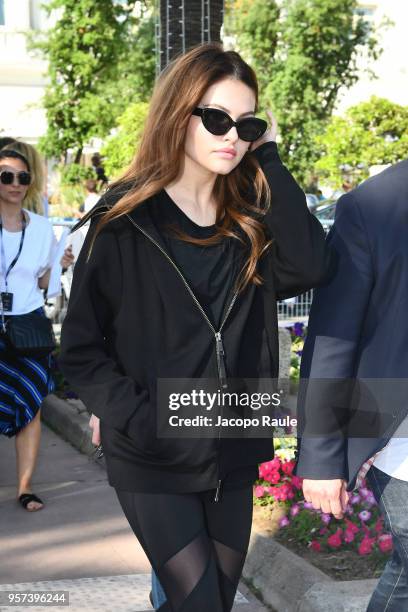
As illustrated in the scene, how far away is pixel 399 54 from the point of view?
37656mm

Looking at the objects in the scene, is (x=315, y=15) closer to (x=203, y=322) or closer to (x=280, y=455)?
(x=280, y=455)

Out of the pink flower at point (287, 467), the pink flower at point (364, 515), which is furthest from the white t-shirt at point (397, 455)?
the pink flower at point (287, 467)

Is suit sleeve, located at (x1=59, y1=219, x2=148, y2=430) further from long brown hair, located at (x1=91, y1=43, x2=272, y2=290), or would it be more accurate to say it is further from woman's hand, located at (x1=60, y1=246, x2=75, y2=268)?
woman's hand, located at (x1=60, y1=246, x2=75, y2=268)

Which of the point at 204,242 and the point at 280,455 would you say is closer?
the point at 204,242

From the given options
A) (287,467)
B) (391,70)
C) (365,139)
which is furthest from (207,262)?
(391,70)

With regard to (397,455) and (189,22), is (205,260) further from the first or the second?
(189,22)

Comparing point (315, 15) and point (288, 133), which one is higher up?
point (315, 15)

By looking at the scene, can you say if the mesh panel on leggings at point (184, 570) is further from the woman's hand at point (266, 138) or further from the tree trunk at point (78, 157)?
the tree trunk at point (78, 157)

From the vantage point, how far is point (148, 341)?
8.76 feet

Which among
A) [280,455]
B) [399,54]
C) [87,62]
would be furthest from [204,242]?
[399,54]

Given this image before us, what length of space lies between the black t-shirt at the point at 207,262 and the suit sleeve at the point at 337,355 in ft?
0.85

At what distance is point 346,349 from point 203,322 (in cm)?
39

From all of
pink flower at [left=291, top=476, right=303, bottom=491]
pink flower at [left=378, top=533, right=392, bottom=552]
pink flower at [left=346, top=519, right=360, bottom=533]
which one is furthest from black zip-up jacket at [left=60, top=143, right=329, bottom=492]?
pink flower at [left=291, top=476, right=303, bottom=491]

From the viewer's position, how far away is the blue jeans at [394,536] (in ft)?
8.33
